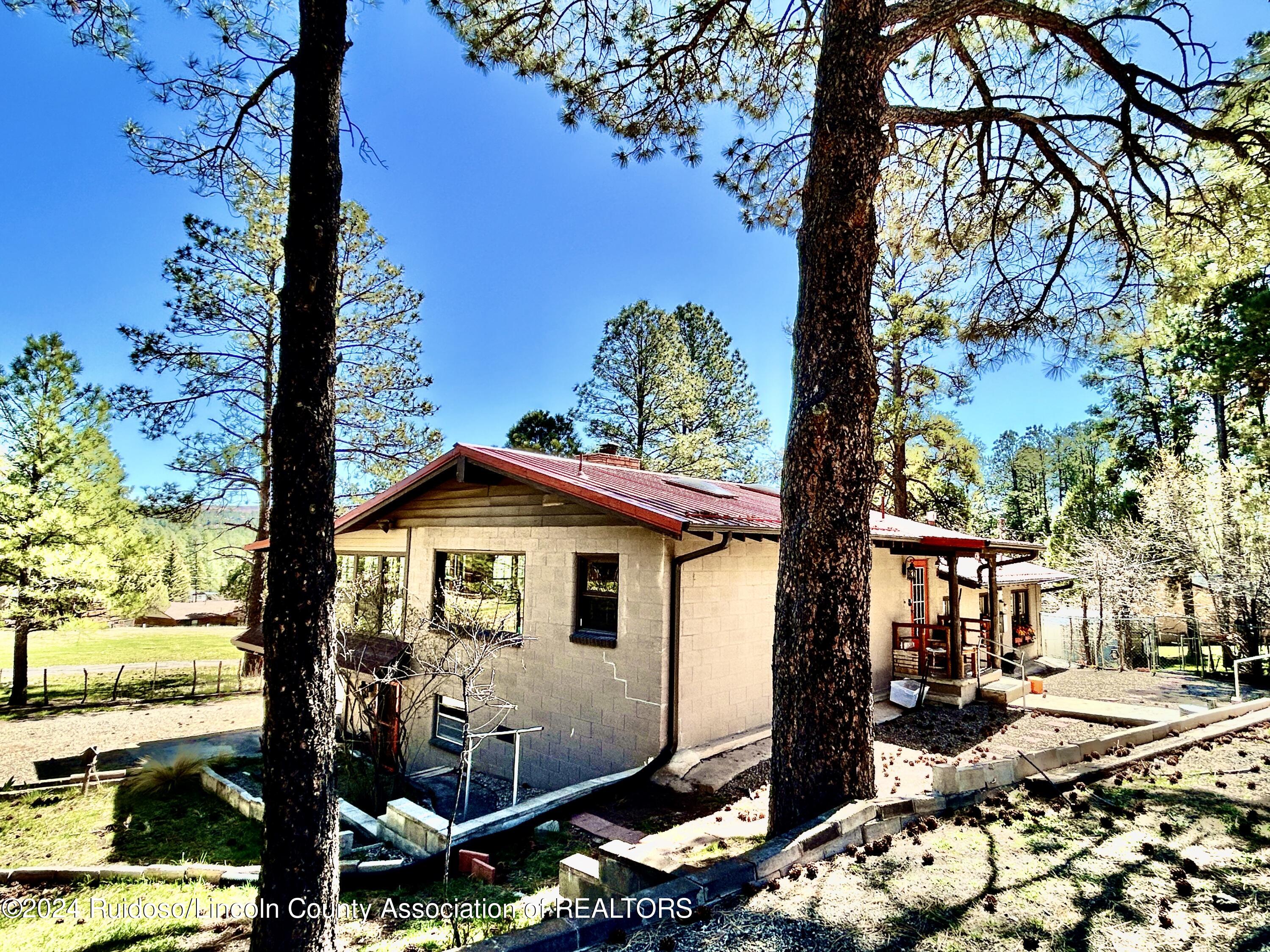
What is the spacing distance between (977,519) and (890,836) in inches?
1457

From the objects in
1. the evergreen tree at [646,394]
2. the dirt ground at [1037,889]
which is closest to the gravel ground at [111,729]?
the dirt ground at [1037,889]

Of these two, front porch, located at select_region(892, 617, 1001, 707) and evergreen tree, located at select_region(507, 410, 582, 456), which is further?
evergreen tree, located at select_region(507, 410, 582, 456)

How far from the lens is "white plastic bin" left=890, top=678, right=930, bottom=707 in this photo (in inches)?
373

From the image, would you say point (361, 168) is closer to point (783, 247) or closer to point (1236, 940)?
point (783, 247)

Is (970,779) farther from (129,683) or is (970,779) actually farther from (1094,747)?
(129,683)

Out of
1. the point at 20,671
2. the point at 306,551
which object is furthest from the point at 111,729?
the point at 306,551

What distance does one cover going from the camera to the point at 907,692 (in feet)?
31.4

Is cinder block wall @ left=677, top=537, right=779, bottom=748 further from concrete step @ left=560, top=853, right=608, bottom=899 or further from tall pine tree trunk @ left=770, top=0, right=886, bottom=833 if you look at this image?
concrete step @ left=560, top=853, right=608, bottom=899

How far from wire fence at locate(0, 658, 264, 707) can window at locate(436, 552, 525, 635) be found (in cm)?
1158

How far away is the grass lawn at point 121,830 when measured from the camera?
6.48m

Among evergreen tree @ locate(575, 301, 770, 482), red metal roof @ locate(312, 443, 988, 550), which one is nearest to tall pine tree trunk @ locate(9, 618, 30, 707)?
red metal roof @ locate(312, 443, 988, 550)

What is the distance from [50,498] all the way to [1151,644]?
29146 mm

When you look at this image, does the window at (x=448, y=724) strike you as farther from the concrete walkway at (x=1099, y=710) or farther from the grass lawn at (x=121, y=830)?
the concrete walkway at (x=1099, y=710)

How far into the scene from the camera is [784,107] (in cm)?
704
